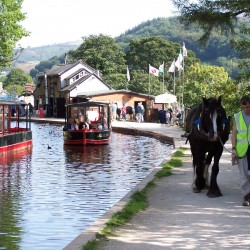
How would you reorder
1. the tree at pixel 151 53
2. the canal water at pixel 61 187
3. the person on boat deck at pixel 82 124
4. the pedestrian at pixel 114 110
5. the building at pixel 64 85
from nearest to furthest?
the canal water at pixel 61 187
the person on boat deck at pixel 82 124
the pedestrian at pixel 114 110
the building at pixel 64 85
the tree at pixel 151 53

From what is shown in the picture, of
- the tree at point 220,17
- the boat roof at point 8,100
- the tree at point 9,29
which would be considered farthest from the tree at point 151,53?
the tree at point 220,17

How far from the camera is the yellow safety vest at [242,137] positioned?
459 inches

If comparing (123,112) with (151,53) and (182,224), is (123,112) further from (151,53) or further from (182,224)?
(182,224)

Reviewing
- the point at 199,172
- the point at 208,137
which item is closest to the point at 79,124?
the point at 199,172

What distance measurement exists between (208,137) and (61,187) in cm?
591

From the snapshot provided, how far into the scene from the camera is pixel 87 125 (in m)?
34.9

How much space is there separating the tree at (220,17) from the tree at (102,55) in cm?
8202

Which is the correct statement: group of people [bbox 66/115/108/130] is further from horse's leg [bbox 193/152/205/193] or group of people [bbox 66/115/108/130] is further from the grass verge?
horse's leg [bbox 193/152/205/193]

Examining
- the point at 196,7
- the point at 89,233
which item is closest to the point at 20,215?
the point at 89,233

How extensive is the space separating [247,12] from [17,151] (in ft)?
56.8

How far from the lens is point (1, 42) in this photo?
167 ft

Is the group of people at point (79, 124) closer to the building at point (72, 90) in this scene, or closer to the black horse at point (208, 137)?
the black horse at point (208, 137)

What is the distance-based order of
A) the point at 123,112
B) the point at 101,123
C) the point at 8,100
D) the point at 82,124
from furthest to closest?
1. the point at 123,112
2. the point at 101,123
3. the point at 82,124
4. the point at 8,100

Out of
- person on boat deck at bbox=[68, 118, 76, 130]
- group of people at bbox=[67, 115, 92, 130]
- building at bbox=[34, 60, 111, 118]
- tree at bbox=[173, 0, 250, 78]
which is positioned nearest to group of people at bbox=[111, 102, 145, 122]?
building at bbox=[34, 60, 111, 118]
